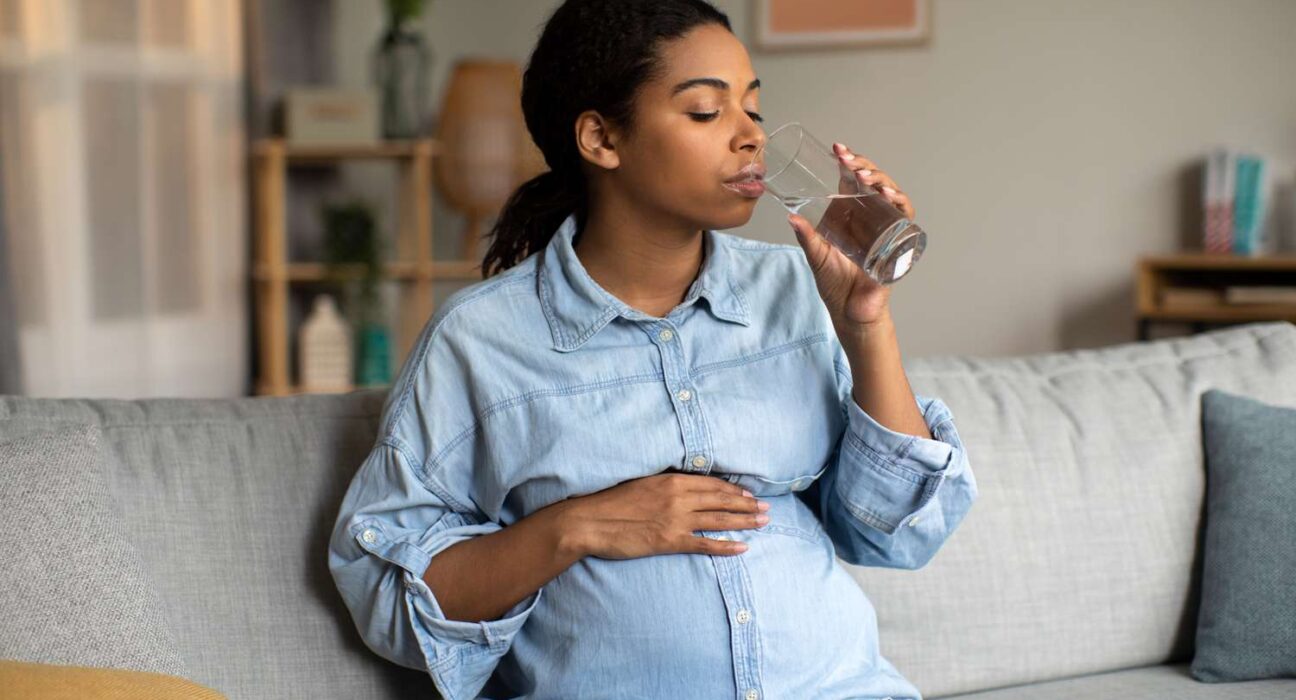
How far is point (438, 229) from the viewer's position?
5422 millimetres

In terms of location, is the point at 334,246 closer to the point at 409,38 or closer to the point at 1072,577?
the point at 409,38

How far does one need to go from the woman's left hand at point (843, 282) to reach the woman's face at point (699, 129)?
7cm

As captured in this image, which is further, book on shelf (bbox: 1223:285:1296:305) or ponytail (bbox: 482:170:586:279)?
book on shelf (bbox: 1223:285:1296:305)

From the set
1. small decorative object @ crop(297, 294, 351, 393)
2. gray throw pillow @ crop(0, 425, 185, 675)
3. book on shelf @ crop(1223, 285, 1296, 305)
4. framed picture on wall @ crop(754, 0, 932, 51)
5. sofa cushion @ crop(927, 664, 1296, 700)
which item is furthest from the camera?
framed picture on wall @ crop(754, 0, 932, 51)

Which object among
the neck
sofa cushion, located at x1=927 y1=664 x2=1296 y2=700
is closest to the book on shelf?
sofa cushion, located at x1=927 y1=664 x2=1296 y2=700

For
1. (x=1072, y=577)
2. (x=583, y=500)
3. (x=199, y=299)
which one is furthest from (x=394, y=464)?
(x=199, y=299)

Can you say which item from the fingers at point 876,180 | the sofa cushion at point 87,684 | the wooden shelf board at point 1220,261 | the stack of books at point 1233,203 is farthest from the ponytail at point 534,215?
the stack of books at point 1233,203

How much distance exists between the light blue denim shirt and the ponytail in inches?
4.0

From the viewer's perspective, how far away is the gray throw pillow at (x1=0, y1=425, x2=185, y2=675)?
4.09 feet

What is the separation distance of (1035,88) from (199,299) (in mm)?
2906

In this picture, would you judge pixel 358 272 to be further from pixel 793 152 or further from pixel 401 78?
pixel 793 152

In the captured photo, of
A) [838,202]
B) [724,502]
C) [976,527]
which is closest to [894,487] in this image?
[724,502]

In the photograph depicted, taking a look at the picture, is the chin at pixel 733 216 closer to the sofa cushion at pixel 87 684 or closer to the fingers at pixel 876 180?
the fingers at pixel 876 180

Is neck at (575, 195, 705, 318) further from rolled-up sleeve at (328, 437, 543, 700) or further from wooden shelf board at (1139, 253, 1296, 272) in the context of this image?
wooden shelf board at (1139, 253, 1296, 272)
